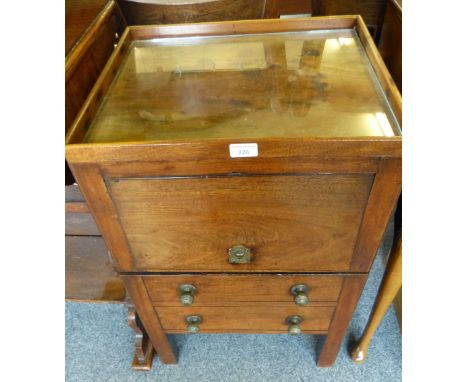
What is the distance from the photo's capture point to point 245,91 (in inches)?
23.3

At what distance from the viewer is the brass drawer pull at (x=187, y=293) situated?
0.70m

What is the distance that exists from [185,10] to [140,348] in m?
0.82

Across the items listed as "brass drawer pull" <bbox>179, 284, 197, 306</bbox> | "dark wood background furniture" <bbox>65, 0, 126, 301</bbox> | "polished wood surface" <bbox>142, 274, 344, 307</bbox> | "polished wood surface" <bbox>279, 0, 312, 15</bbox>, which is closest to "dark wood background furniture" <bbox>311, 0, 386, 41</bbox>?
"dark wood background furniture" <bbox>65, 0, 126, 301</bbox>

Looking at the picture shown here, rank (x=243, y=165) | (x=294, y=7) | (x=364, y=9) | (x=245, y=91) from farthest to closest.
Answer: (x=294, y=7)
(x=364, y=9)
(x=245, y=91)
(x=243, y=165)

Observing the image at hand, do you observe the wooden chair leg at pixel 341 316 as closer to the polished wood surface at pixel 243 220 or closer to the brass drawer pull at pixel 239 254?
the polished wood surface at pixel 243 220

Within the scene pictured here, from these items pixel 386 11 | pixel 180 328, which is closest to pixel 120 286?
pixel 180 328

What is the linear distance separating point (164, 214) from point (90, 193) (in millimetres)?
108

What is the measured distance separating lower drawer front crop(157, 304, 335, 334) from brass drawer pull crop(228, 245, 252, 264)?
0.18m

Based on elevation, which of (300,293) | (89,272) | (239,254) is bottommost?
(89,272)

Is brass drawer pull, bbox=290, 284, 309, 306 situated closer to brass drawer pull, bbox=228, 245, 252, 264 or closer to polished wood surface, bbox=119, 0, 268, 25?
brass drawer pull, bbox=228, 245, 252, 264

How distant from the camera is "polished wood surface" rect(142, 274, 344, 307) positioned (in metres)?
0.69

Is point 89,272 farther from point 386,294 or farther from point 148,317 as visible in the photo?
point 386,294

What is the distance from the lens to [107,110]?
1.84 ft

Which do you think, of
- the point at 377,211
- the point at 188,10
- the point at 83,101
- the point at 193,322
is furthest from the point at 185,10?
the point at 193,322
